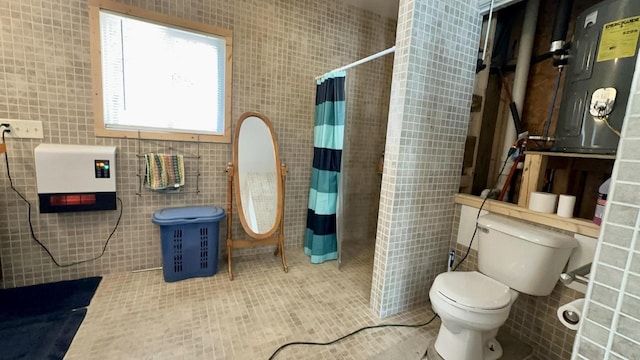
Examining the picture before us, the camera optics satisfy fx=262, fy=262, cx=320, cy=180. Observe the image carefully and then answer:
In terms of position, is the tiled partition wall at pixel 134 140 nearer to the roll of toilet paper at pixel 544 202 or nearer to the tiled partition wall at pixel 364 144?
the tiled partition wall at pixel 364 144

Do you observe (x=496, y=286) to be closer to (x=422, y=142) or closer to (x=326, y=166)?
(x=422, y=142)

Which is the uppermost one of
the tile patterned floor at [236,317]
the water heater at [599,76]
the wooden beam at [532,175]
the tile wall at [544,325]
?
the water heater at [599,76]

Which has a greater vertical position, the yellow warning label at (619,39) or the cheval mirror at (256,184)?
the yellow warning label at (619,39)

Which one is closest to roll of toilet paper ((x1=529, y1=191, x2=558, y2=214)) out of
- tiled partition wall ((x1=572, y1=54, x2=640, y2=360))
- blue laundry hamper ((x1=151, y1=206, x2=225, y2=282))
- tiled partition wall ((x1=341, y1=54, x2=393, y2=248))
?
tiled partition wall ((x1=572, y1=54, x2=640, y2=360))

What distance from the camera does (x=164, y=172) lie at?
6.73ft

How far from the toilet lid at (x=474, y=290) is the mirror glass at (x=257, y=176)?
1.40 meters

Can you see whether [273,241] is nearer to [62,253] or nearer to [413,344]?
[413,344]

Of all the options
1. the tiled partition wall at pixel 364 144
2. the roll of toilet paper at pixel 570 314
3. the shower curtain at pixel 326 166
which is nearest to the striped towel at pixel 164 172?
the shower curtain at pixel 326 166

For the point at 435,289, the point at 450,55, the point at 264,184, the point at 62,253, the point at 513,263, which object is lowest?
the point at 62,253

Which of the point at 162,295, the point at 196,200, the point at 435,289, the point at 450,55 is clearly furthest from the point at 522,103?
the point at 162,295

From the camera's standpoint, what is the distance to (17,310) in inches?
63.9

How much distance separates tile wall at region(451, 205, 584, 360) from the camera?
1433 millimetres

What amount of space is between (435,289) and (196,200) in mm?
1915

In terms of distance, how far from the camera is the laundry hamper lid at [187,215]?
193 centimetres
